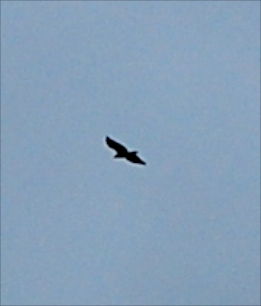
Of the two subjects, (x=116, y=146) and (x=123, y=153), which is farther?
(x=116, y=146)

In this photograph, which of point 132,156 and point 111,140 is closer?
point 132,156

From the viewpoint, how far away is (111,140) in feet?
60.5

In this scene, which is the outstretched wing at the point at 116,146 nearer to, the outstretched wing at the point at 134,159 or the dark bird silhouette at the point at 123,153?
the dark bird silhouette at the point at 123,153

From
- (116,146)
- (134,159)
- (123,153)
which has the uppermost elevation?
(116,146)

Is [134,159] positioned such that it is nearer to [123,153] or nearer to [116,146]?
[123,153]

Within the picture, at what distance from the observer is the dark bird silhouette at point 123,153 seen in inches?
679

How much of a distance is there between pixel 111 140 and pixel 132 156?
6.60 ft

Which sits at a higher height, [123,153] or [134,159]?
[123,153]

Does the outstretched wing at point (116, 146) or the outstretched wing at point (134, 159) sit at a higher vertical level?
the outstretched wing at point (116, 146)

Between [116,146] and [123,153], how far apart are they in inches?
31.5

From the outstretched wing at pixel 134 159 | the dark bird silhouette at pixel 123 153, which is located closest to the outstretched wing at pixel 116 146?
the dark bird silhouette at pixel 123 153

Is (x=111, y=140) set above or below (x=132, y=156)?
above

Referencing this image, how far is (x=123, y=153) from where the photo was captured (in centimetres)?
1759

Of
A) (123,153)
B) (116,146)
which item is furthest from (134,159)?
(116,146)
